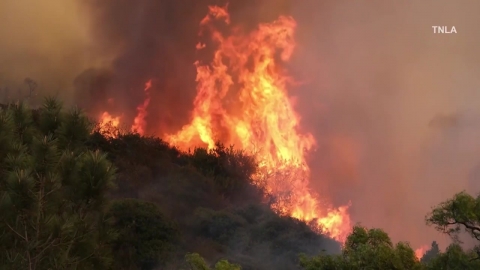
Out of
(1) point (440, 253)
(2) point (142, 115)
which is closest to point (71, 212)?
(1) point (440, 253)

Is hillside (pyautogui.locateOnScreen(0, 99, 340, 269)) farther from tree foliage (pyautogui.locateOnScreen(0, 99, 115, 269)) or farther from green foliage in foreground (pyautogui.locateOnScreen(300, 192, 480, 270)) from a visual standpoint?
green foliage in foreground (pyautogui.locateOnScreen(300, 192, 480, 270))

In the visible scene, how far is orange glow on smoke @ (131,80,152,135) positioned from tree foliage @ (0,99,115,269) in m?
37.2

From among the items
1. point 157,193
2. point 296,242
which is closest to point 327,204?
point 296,242

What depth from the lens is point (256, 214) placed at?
117ft

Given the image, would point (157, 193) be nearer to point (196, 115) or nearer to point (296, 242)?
point (296, 242)

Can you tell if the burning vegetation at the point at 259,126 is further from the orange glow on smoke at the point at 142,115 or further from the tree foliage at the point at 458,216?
the tree foliage at the point at 458,216

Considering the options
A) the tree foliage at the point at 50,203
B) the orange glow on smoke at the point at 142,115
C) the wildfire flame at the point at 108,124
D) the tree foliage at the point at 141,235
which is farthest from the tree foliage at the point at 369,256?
the orange glow on smoke at the point at 142,115

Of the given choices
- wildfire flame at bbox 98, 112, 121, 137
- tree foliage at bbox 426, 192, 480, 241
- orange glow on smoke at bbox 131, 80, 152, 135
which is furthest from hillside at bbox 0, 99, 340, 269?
tree foliage at bbox 426, 192, 480, 241

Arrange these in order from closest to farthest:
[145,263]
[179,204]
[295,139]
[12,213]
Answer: [12,213] → [145,263] → [179,204] → [295,139]

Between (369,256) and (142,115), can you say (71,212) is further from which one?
(142,115)

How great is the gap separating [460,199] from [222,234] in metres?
21.8

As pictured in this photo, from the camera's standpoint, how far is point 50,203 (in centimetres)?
1152

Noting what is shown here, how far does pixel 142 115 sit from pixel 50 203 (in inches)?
1557

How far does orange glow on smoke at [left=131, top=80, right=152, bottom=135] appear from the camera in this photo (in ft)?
163
